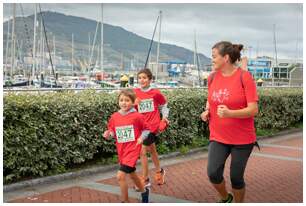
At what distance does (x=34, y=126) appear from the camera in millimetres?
6848

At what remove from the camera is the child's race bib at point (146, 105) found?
6.73m

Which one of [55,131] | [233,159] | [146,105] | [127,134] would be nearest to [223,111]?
[233,159]

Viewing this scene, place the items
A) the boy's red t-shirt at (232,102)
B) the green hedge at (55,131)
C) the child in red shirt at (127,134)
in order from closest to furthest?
the boy's red t-shirt at (232,102) < the child in red shirt at (127,134) < the green hedge at (55,131)

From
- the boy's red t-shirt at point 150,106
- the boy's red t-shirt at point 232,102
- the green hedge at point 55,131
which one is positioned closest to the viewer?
the boy's red t-shirt at point 232,102

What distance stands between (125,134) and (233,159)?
52.0 inches

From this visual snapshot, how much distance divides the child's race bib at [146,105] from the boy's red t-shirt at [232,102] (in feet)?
6.17

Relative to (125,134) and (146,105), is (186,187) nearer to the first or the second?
(146,105)

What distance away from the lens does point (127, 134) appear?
5.47 m

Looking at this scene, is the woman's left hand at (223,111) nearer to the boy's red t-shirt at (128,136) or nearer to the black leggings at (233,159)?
the black leggings at (233,159)

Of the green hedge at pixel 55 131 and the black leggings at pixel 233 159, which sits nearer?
the black leggings at pixel 233 159

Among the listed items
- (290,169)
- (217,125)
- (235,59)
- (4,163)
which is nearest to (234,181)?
(217,125)

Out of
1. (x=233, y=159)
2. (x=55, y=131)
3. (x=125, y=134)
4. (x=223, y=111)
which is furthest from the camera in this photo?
(x=55, y=131)

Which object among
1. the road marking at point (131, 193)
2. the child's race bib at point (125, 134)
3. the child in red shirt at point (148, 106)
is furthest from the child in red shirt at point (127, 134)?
the child in red shirt at point (148, 106)

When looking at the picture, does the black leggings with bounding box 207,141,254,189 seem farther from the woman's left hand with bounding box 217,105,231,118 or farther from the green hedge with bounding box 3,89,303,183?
the green hedge with bounding box 3,89,303,183
